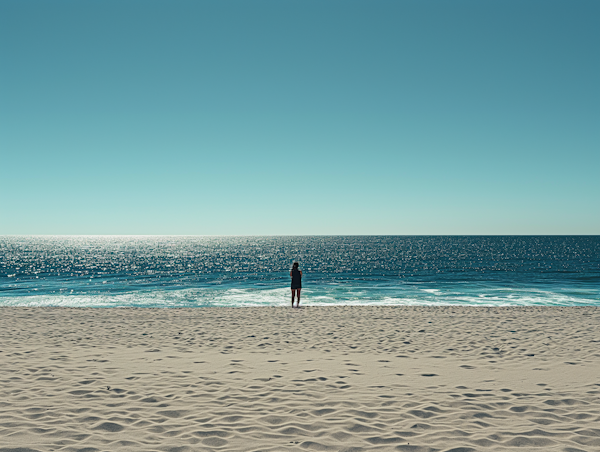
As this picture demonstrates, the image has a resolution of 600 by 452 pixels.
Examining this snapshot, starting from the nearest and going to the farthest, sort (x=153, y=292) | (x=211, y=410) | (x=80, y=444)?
(x=80, y=444) < (x=211, y=410) < (x=153, y=292)

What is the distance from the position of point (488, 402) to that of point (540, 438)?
1292 millimetres

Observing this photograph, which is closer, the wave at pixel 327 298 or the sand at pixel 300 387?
the sand at pixel 300 387

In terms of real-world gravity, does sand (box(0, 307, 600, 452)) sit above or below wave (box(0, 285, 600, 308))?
above

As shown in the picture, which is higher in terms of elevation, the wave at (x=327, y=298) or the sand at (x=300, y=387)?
the sand at (x=300, y=387)

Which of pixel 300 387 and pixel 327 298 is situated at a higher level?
pixel 300 387

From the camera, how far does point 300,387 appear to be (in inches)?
276

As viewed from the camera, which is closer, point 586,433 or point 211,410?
point 586,433

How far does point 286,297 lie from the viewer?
25969 millimetres

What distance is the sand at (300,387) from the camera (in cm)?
502

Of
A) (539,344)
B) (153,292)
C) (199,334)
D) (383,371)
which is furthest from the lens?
(153,292)

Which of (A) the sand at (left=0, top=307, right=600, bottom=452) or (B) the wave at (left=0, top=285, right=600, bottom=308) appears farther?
(B) the wave at (left=0, top=285, right=600, bottom=308)

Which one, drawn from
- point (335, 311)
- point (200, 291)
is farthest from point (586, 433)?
point (200, 291)

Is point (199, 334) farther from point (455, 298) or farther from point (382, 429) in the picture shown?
point (455, 298)

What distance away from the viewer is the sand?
16.5 feet
